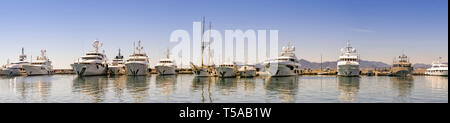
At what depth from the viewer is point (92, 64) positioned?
112938 millimetres

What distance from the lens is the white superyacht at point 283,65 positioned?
9180 cm

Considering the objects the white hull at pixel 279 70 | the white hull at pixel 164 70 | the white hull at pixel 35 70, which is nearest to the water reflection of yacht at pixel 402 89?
the white hull at pixel 279 70

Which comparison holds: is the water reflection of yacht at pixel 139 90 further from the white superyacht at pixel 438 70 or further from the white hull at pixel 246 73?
the white superyacht at pixel 438 70

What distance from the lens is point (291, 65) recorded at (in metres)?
96.3

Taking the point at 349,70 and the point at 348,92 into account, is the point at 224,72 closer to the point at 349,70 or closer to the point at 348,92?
the point at 349,70

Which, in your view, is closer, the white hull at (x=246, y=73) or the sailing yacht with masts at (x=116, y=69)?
the white hull at (x=246, y=73)

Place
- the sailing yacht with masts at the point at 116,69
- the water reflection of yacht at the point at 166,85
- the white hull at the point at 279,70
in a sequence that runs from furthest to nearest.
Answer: the sailing yacht with masts at the point at 116,69 → the white hull at the point at 279,70 → the water reflection of yacht at the point at 166,85

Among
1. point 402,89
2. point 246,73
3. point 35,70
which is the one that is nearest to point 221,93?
point 402,89

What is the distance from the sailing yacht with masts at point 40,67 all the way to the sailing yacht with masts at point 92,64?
2289cm

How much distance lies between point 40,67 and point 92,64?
3414 cm

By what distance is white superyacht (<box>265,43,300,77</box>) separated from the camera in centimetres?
9180

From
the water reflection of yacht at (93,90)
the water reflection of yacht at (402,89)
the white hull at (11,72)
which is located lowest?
the water reflection of yacht at (402,89)

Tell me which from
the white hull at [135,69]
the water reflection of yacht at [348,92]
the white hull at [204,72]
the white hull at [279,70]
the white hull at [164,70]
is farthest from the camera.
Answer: the white hull at [164,70]
